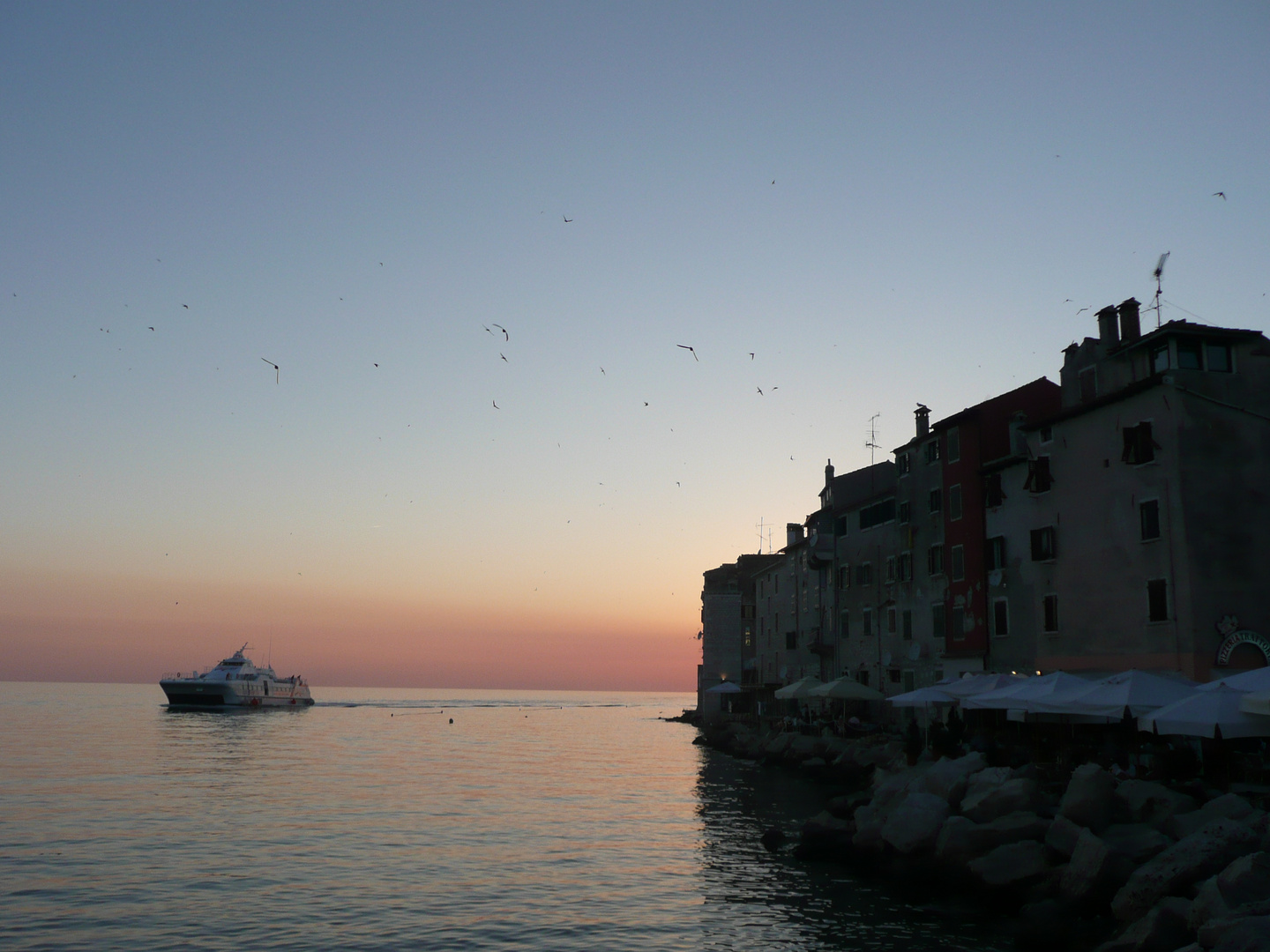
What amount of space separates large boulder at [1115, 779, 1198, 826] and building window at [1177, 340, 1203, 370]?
1660 cm

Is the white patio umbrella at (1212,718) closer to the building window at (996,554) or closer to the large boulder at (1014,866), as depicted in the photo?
the large boulder at (1014,866)

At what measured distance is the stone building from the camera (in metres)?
31.8

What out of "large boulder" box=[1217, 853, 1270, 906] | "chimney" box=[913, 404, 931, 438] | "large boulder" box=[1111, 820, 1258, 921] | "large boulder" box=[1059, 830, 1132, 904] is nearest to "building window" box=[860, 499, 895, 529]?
"chimney" box=[913, 404, 931, 438]

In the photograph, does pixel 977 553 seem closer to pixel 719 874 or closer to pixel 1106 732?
pixel 1106 732

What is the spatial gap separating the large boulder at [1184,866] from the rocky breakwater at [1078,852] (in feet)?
0.07

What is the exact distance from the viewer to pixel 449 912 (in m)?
22.2

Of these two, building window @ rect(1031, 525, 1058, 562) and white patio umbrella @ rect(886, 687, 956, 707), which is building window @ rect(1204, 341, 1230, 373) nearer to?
building window @ rect(1031, 525, 1058, 562)

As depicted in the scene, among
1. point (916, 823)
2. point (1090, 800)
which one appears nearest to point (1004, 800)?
point (916, 823)

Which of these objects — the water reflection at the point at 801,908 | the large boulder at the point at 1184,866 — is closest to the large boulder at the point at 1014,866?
the water reflection at the point at 801,908

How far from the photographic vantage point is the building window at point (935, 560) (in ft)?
162

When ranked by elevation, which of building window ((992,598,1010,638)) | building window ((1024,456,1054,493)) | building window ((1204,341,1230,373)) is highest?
building window ((1204,341,1230,373))

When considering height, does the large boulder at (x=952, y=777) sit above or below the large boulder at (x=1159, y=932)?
above

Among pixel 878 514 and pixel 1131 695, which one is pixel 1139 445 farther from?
pixel 878 514

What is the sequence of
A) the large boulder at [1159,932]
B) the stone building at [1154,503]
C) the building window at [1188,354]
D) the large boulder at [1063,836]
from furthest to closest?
the building window at [1188,354] < the stone building at [1154,503] < the large boulder at [1063,836] < the large boulder at [1159,932]
